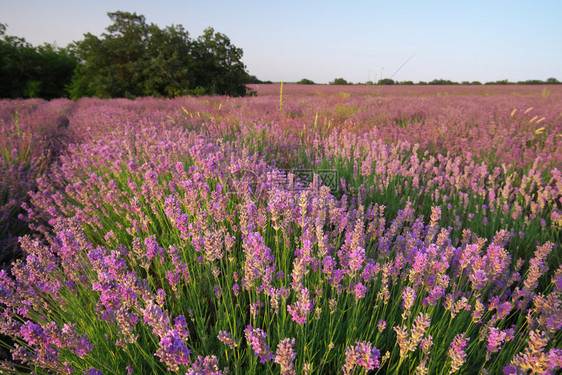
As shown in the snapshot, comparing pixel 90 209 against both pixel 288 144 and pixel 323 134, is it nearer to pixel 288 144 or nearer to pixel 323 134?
pixel 288 144

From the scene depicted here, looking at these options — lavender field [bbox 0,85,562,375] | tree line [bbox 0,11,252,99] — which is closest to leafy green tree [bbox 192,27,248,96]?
tree line [bbox 0,11,252,99]

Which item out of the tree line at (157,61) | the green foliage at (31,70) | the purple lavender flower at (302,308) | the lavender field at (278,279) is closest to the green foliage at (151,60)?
the tree line at (157,61)

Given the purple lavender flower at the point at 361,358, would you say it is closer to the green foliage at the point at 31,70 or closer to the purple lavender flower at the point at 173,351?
the purple lavender flower at the point at 173,351

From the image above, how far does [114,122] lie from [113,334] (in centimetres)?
493

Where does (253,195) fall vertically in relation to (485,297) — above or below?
above

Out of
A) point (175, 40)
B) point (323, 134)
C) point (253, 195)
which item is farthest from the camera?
point (175, 40)

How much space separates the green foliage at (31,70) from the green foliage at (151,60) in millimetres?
7044

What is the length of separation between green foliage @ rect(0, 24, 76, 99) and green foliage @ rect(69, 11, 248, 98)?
23.1ft

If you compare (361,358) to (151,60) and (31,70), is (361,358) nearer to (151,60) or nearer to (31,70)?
(151,60)

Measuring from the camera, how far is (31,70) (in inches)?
774

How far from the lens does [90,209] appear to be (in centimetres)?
242

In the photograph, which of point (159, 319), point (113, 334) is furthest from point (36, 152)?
point (159, 319)

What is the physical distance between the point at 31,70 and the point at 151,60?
12.8 metres

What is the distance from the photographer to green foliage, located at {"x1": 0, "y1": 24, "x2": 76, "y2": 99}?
18.7 m
